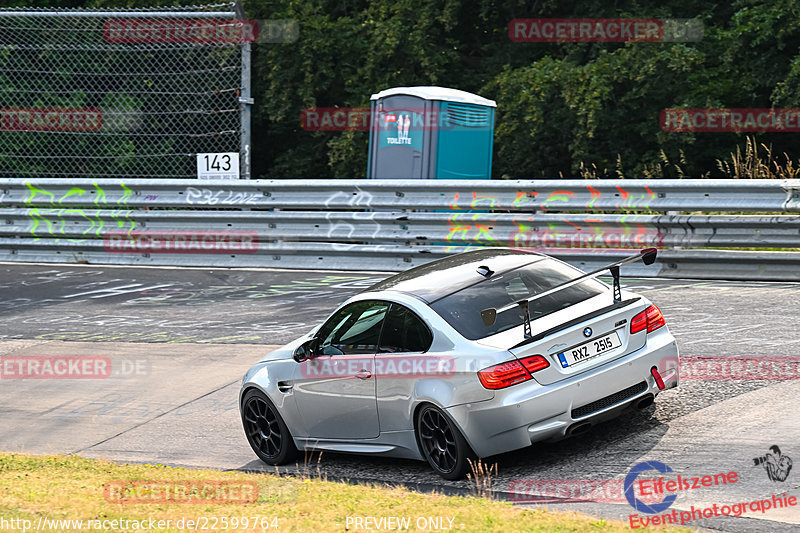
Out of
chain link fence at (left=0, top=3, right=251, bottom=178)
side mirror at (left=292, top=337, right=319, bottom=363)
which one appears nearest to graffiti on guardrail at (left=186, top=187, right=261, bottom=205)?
chain link fence at (left=0, top=3, right=251, bottom=178)

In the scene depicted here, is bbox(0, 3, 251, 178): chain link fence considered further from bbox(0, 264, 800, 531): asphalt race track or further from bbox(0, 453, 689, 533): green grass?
bbox(0, 453, 689, 533): green grass

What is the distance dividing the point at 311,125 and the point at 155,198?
9425mm

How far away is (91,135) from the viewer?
66.5ft

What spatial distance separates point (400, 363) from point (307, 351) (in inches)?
36.9

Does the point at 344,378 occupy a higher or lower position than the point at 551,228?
lower

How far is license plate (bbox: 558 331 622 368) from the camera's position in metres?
6.94

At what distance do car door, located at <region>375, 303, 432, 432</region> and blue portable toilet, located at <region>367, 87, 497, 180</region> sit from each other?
927 cm

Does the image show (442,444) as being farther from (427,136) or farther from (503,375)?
(427,136)

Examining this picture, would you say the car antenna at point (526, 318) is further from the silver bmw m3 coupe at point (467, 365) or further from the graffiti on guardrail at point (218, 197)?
the graffiti on guardrail at point (218, 197)

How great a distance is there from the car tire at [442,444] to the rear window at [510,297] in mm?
568

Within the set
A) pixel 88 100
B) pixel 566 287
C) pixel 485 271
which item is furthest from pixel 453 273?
pixel 88 100

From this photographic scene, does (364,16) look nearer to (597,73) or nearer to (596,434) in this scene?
(597,73)

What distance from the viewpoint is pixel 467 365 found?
6.83 m

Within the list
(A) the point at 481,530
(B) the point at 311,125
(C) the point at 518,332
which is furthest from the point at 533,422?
(B) the point at 311,125
